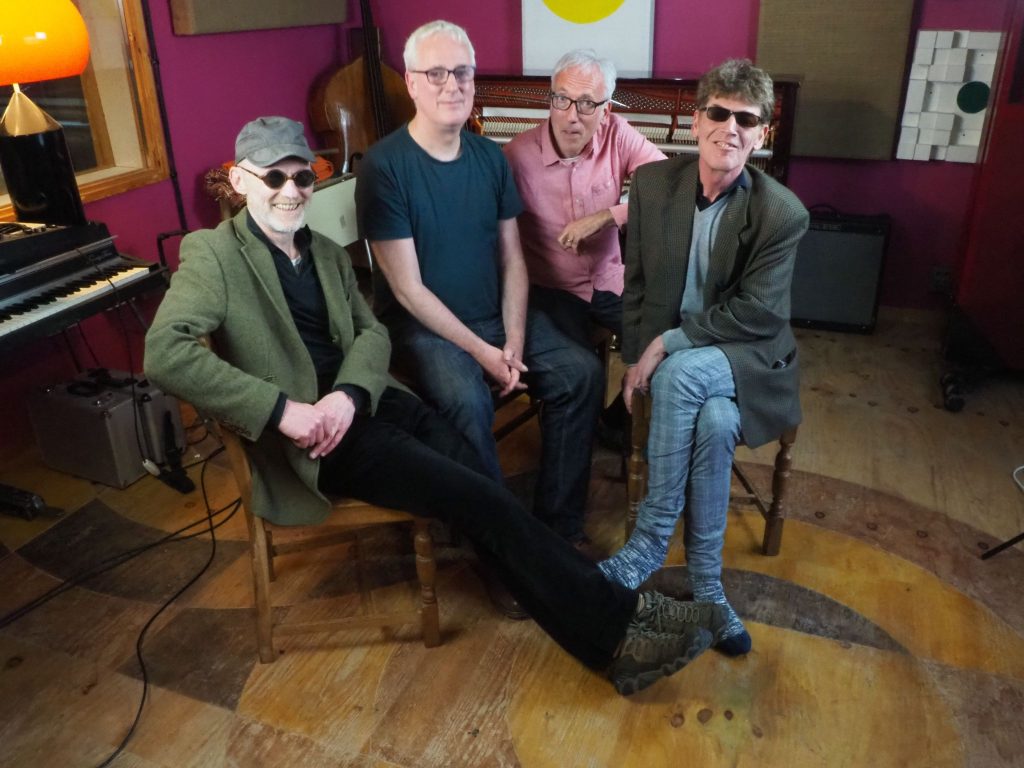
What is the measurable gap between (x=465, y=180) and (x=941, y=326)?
99.7 inches

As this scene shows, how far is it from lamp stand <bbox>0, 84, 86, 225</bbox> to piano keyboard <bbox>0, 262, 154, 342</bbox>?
19 cm

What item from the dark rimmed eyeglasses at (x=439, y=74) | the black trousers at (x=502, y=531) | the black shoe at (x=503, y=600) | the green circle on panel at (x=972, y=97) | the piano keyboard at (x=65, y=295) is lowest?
the black shoe at (x=503, y=600)

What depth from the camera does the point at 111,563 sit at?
2436mm

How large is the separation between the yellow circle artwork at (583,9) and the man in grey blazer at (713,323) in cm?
190

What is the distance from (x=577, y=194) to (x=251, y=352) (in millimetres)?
1025

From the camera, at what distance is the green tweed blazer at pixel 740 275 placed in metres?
2.04

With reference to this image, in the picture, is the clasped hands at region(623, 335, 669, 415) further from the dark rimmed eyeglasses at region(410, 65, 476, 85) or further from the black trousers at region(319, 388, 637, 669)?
the dark rimmed eyeglasses at region(410, 65, 476, 85)

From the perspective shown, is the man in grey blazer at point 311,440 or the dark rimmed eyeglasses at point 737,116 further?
the dark rimmed eyeglasses at point 737,116

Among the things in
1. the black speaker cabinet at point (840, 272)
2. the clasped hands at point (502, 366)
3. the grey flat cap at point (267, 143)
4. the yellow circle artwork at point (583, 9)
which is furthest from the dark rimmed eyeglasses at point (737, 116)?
the yellow circle artwork at point (583, 9)

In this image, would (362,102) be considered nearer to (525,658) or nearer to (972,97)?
(972,97)

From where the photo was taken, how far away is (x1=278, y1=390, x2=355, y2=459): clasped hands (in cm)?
183

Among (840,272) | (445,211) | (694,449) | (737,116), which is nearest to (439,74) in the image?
(445,211)

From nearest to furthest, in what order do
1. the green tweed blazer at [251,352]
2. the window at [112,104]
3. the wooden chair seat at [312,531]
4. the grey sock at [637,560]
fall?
the green tweed blazer at [251,352], the wooden chair seat at [312,531], the grey sock at [637,560], the window at [112,104]

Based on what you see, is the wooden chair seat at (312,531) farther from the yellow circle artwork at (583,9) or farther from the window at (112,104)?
the yellow circle artwork at (583,9)
